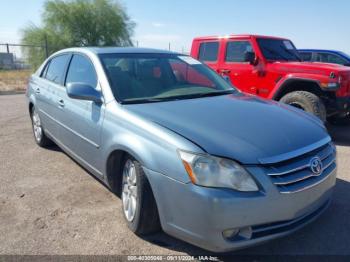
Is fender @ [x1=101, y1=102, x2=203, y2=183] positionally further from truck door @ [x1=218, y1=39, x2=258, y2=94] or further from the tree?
the tree

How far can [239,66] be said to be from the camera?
24.2 feet

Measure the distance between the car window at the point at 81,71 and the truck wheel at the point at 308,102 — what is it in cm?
377

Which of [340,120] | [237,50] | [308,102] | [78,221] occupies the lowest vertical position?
[78,221]

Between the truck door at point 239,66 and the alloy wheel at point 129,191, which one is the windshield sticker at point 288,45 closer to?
the truck door at point 239,66

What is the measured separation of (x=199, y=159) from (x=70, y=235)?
58.6 inches

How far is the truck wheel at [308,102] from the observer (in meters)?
6.11

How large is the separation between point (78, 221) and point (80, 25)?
93.2 feet

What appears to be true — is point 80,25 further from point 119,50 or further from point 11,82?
point 119,50

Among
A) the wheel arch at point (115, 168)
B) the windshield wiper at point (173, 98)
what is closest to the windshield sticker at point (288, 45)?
the windshield wiper at point (173, 98)

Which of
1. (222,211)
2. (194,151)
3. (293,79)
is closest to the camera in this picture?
(222,211)

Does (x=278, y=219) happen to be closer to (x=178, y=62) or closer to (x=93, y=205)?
(x=93, y=205)

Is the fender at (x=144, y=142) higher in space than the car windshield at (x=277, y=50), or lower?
lower

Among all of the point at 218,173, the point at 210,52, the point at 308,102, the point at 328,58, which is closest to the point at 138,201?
the point at 218,173

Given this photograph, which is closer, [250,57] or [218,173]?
[218,173]
